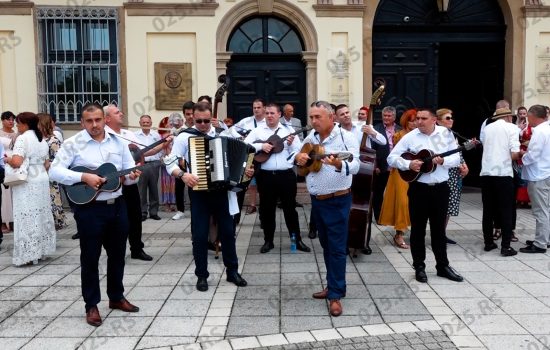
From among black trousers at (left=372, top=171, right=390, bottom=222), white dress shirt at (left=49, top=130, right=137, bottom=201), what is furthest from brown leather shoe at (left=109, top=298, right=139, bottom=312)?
black trousers at (left=372, top=171, right=390, bottom=222)

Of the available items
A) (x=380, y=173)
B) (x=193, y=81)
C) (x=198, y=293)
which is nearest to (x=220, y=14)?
(x=193, y=81)

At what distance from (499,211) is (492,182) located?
0.38m

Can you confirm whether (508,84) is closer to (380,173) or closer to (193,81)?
(380,173)

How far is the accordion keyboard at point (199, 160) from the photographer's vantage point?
532 centimetres

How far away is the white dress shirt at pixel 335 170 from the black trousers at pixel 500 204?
2.87 meters

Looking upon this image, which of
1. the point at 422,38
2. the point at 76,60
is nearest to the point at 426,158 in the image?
the point at 422,38

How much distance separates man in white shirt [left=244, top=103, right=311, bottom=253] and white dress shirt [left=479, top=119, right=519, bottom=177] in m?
2.41

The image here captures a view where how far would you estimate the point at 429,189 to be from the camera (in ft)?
19.3

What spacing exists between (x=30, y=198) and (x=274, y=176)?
301 centimetres

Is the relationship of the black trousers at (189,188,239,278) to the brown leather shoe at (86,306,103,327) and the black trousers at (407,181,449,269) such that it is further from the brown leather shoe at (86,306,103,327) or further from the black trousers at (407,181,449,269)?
the black trousers at (407,181,449,269)

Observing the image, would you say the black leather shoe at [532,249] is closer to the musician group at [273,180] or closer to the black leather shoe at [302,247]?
the musician group at [273,180]

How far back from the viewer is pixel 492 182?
7.22 metres

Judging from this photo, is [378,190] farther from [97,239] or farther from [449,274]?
[97,239]

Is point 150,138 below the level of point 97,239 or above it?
above
